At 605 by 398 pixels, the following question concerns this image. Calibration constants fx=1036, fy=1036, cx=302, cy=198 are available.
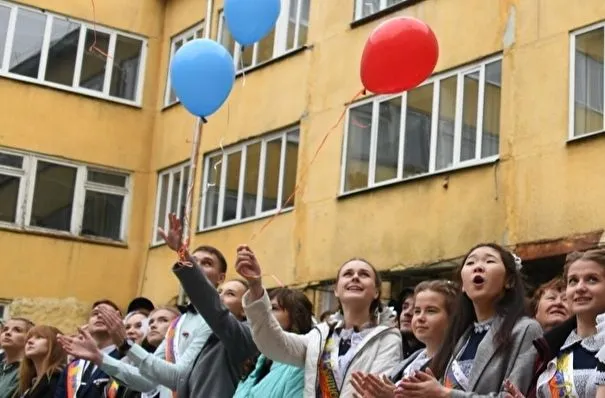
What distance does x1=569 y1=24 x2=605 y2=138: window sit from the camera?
10734 millimetres

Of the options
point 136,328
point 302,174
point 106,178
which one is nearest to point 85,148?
point 106,178

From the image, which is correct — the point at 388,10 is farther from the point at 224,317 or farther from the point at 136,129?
the point at 224,317

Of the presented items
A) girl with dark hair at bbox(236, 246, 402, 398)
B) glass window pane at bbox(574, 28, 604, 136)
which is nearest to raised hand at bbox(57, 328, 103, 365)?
girl with dark hair at bbox(236, 246, 402, 398)

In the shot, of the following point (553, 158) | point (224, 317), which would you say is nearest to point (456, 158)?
point (553, 158)

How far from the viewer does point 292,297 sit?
6402 mm

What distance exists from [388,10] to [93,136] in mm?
6494

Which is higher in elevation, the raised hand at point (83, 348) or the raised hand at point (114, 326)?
the raised hand at point (114, 326)

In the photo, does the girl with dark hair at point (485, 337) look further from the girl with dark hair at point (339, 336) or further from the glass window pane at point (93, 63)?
the glass window pane at point (93, 63)

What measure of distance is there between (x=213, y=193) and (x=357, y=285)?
36.5ft

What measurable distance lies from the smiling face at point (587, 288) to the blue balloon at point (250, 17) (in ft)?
15.9

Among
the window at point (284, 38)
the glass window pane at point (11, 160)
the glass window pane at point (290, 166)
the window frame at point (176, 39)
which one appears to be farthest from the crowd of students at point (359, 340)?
the window frame at point (176, 39)

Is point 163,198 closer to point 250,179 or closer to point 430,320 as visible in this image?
point 250,179

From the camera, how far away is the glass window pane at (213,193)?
53.8 ft

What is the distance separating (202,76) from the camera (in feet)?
27.1
